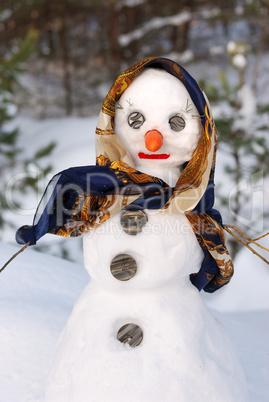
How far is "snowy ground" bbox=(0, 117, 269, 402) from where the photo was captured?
1.76 m

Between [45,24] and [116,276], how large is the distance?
1110 cm

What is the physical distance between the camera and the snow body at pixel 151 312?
1.26m

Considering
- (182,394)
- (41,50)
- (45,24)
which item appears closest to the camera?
(182,394)

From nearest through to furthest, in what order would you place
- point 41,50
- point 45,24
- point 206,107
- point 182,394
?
1. point 182,394
2. point 206,107
3. point 41,50
4. point 45,24

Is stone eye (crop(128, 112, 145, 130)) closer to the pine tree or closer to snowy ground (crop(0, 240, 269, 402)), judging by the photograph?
snowy ground (crop(0, 240, 269, 402))

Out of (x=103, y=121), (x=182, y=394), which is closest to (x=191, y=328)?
(x=182, y=394)

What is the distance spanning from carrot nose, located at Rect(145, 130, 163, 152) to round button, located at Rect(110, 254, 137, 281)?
33cm

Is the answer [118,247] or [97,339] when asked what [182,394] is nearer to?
[97,339]

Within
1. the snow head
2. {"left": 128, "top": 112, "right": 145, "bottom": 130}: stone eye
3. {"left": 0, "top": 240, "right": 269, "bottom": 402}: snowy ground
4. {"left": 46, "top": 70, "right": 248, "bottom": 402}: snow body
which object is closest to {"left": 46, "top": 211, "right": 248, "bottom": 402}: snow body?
{"left": 46, "top": 70, "right": 248, "bottom": 402}: snow body

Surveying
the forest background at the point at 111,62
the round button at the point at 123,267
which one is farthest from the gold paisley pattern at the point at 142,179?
the forest background at the point at 111,62

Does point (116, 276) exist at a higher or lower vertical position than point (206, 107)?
lower

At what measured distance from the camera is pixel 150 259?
1.30 metres

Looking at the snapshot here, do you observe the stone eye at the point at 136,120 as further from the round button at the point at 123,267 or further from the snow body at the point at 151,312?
the round button at the point at 123,267

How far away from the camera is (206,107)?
137 cm
